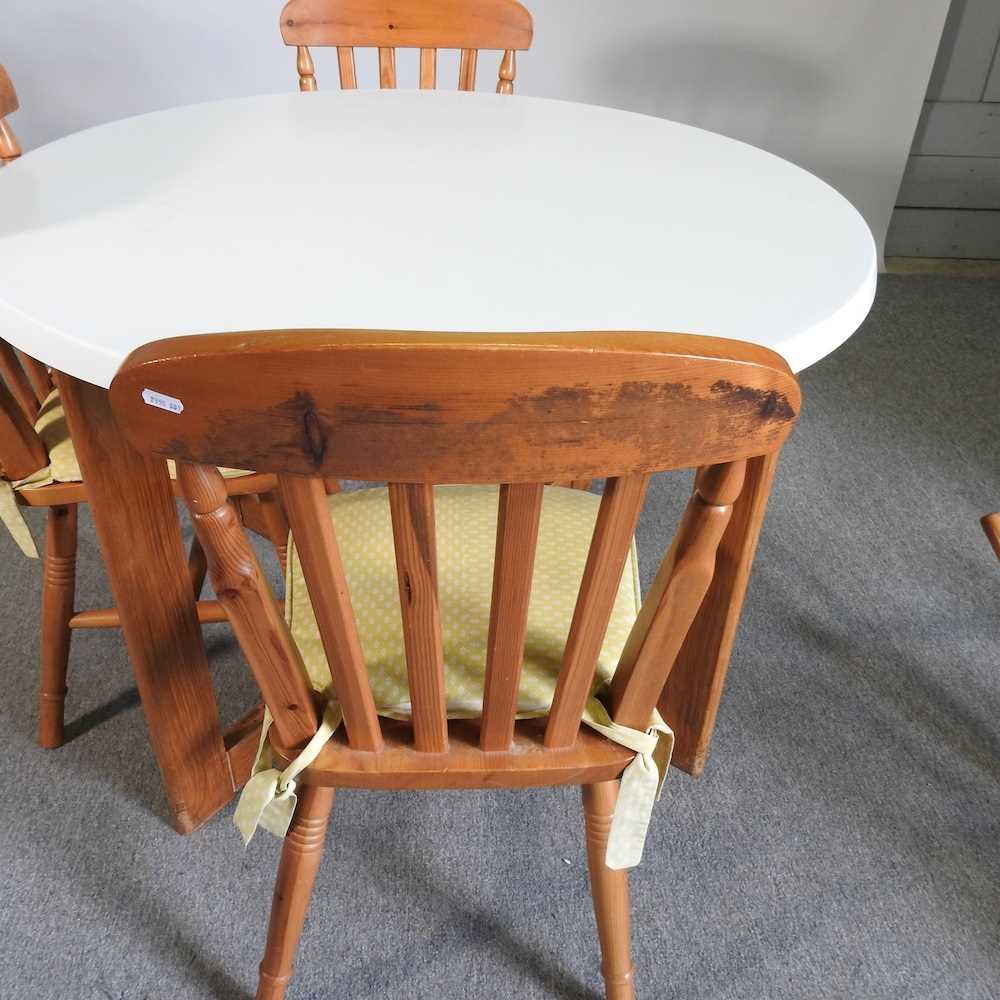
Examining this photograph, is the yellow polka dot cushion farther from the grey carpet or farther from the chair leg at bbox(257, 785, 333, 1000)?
the grey carpet

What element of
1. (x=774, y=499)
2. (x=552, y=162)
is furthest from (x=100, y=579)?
(x=774, y=499)

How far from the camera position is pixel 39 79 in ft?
7.91

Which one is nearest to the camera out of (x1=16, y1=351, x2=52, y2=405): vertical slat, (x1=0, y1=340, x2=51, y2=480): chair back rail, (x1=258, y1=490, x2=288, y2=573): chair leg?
(x1=0, y1=340, x2=51, y2=480): chair back rail

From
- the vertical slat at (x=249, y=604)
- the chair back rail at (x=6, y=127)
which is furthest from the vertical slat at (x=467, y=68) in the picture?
the vertical slat at (x=249, y=604)

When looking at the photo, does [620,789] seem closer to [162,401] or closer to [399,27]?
[162,401]

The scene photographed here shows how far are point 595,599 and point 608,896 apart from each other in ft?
1.64

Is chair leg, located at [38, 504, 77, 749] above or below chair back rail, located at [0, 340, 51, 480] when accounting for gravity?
below

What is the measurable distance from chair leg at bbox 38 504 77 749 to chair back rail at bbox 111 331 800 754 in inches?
28.8

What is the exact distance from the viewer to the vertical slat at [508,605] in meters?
0.63

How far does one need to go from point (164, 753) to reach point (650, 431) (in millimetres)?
919

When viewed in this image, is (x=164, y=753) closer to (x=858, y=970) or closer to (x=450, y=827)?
(x=450, y=827)

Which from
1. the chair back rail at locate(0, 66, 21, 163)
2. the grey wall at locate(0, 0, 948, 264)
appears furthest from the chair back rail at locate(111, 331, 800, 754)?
the grey wall at locate(0, 0, 948, 264)

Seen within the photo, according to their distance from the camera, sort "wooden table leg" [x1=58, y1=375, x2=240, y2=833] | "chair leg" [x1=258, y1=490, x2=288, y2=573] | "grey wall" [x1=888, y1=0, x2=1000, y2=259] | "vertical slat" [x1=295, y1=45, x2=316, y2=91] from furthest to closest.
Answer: "grey wall" [x1=888, y1=0, x2=1000, y2=259]
"vertical slat" [x1=295, y1=45, x2=316, y2=91]
"chair leg" [x1=258, y1=490, x2=288, y2=573]
"wooden table leg" [x1=58, y1=375, x2=240, y2=833]

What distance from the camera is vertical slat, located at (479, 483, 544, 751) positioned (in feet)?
2.08
